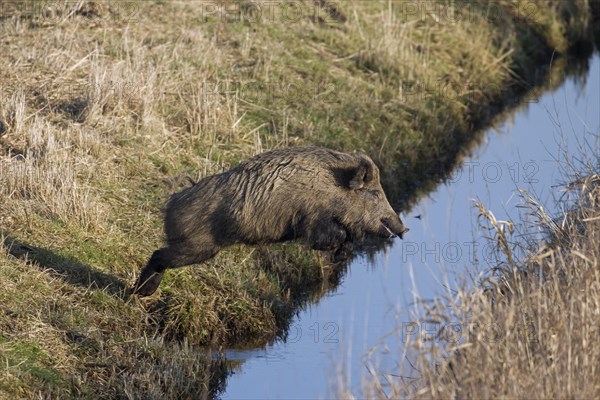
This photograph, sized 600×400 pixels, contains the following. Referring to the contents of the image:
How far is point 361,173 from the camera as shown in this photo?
994 centimetres

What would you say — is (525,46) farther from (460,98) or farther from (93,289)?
(93,289)

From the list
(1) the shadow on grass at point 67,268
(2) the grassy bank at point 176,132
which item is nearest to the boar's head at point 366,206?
(2) the grassy bank at point 176,132

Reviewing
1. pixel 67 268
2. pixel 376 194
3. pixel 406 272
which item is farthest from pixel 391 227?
pixel 67 268

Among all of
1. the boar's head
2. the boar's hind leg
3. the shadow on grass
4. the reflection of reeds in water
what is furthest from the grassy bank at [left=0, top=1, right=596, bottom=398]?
the reflection of reeds in water

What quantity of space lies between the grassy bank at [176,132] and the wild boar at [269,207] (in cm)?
69

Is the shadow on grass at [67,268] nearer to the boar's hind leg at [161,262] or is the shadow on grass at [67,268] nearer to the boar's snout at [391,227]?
the boar's hind leg at [161,262]

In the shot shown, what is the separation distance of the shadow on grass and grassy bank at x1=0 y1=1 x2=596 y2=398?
→ 2cm

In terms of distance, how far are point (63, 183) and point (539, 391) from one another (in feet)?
18.1

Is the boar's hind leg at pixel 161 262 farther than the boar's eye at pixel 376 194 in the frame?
No

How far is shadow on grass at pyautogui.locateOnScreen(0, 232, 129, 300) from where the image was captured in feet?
32.1

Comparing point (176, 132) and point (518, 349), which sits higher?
point (518, 349)

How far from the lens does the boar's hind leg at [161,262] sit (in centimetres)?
966

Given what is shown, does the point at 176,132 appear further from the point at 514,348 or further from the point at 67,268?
the point at 514,348

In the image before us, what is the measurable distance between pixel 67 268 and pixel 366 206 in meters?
2.67
